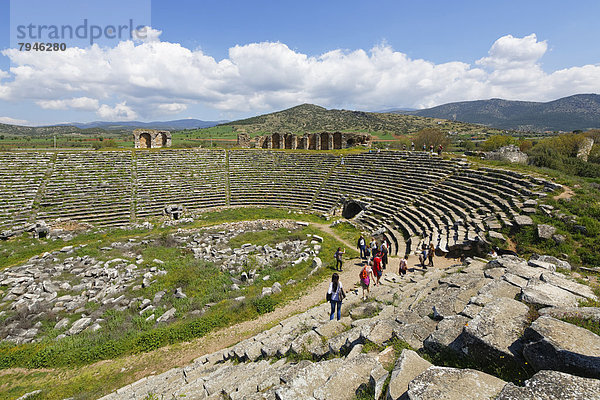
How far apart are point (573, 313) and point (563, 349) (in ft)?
4.40

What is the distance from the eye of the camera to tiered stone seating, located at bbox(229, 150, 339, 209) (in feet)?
89.2

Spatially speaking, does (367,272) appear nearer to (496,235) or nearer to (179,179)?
(496,235)

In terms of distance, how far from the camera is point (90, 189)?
80.0 feet

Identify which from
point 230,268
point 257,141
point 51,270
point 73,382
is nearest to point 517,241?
point 230,268

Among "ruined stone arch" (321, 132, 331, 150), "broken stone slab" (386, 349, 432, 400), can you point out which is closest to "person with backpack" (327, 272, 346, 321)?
"broken stone slab" (386, 349, 432, 400)

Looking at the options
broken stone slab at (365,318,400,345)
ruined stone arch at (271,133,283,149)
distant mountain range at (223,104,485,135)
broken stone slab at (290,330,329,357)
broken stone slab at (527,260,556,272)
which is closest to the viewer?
broken stone slab at (365,318,400,345)

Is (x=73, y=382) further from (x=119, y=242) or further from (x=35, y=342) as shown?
(x=119, y=242)

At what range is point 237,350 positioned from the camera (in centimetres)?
680

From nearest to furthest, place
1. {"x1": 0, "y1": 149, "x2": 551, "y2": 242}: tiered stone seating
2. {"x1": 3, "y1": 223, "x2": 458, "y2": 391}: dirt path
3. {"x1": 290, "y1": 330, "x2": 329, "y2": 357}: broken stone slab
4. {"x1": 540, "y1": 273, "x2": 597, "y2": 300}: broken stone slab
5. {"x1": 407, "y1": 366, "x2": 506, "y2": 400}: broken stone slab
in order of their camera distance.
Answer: {"x1": 407, "y1": 366, "x2": 506, "y2": 400}: broken stone slab → {"x1": 540, "y1": 273, "x2": 597, "y2": 300}: broken stone slab → {"x1": 290, "y1": 330, "x2": 329, "y2": 357}: broken stone slab → {"x1": 3, "y1": 223, "x2": 458, "y2": 391}: dirt path → {"x1": 0, "y1": 149, "x2": 551, "y2": 242}: tiered stone seating

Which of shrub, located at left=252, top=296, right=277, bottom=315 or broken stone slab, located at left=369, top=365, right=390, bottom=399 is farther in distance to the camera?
shrub, located at left=252, top=296, right=277, bottom=315

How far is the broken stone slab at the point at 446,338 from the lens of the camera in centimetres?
388

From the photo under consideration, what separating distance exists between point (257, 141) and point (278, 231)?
2618cm

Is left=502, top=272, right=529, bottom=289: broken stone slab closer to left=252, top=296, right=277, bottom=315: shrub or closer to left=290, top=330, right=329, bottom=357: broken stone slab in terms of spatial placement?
left=290, top=330, right=329, bottom=357: broken stone slab

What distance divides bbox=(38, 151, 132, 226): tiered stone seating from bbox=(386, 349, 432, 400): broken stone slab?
24035mm
